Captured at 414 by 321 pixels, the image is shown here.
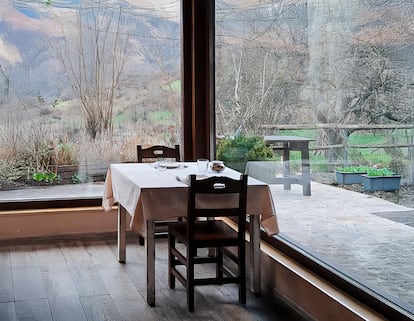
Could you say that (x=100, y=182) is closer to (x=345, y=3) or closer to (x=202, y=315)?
(x=202, y=315)

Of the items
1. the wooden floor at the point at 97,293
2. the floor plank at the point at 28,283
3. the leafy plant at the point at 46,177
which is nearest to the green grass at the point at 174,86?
the leafy plant at the point at 46,177

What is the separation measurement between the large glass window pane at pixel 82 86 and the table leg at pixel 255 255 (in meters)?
2.28

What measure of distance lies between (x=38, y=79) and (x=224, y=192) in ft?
9.20

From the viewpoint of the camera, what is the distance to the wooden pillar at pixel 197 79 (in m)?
5.94

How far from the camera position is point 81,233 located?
5.82m

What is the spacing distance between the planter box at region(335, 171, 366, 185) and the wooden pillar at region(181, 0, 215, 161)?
2262 millimetres

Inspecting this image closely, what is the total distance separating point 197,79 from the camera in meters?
6.04

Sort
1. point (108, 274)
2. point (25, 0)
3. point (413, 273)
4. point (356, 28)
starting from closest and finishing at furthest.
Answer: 1. point (413, 273)
2. point (356, 28)
3. point (108, 274)
4. point (25, 0)

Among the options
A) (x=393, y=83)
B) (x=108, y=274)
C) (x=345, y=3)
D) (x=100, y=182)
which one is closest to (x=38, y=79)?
(x=100, y=182)

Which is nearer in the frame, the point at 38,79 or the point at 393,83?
the point at 393,83

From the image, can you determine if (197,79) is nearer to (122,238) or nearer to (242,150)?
(242,150)

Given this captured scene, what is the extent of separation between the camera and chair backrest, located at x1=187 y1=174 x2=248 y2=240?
3812 mm

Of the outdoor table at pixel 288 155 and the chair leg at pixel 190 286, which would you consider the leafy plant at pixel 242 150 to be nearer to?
the outdoor table at pixel 288 155

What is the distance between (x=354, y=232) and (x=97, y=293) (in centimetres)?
172
